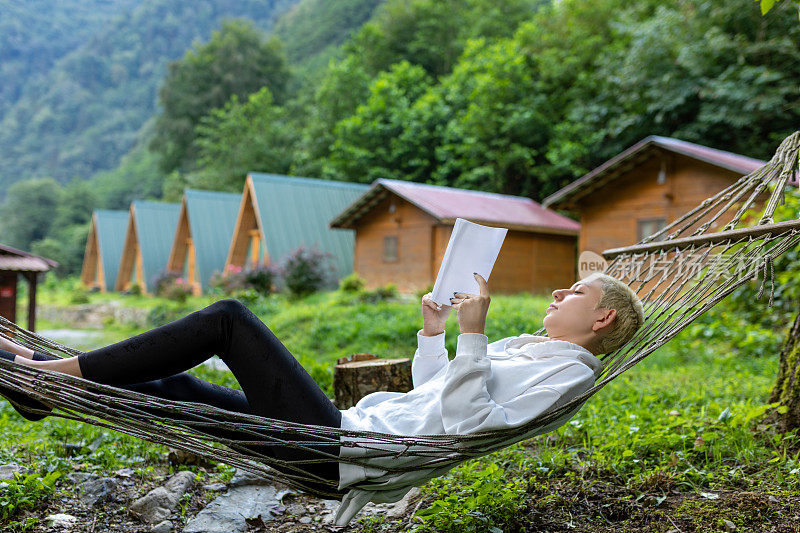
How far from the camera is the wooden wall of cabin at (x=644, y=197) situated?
10.5 meters

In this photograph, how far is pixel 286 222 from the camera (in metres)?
15.0

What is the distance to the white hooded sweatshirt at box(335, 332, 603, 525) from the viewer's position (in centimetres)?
169

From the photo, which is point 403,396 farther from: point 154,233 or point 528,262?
point 154,233

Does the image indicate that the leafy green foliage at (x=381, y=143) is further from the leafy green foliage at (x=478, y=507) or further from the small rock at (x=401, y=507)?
the leafy green foliage at (x=478, y=507)

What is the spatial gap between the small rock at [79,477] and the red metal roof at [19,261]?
5.98m

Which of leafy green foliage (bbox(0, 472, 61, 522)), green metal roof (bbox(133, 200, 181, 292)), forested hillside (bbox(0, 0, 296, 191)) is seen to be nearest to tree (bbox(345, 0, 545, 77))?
green metal roof (bbox(133, 200, 181, 292))

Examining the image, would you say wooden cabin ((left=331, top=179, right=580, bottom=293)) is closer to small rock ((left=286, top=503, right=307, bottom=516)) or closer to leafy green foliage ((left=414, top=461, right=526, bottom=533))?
small rock ((left=286, top=503, right=307, bottom=516))

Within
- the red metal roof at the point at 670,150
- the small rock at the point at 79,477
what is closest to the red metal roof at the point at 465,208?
the red metal roof at the point at 670,150

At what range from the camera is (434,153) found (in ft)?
67.1

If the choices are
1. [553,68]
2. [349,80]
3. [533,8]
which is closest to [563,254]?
[553,68]

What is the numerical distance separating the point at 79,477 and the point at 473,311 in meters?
1.98

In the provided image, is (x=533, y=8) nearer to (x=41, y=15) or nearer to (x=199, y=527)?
(x=199, y=527)

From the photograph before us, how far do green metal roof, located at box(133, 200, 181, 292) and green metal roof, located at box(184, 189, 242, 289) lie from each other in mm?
2581

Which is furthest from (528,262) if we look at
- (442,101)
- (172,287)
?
(442,101)
